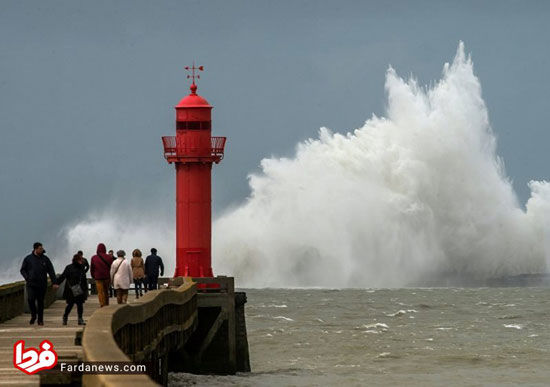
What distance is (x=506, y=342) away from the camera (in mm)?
41469

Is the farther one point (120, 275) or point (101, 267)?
point (120, 275)

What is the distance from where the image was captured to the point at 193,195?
31.8m

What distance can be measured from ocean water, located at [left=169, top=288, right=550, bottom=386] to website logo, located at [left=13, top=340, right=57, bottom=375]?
990 cm

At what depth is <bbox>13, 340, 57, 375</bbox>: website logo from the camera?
14.9 meters

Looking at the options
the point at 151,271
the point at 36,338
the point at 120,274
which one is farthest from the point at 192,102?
the point at 36,338

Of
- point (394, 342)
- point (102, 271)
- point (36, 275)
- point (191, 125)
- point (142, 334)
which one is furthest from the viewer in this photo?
point (394, 342)

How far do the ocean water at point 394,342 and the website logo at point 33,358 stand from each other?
32.5 feet

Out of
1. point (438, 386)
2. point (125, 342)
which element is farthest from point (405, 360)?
point (125, 342)

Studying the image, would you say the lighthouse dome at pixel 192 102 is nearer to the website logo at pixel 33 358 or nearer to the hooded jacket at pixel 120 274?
the hooded jacket at pixel 120 274

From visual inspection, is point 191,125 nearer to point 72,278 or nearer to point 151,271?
point 151,271

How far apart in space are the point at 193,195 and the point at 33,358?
53.1 feet

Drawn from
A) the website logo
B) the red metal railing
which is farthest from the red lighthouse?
the website logo

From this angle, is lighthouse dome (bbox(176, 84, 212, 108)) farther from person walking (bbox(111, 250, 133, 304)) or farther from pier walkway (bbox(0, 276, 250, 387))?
person walking (bbox(111, 250, 133, 304))

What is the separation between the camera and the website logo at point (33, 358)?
1489cm
